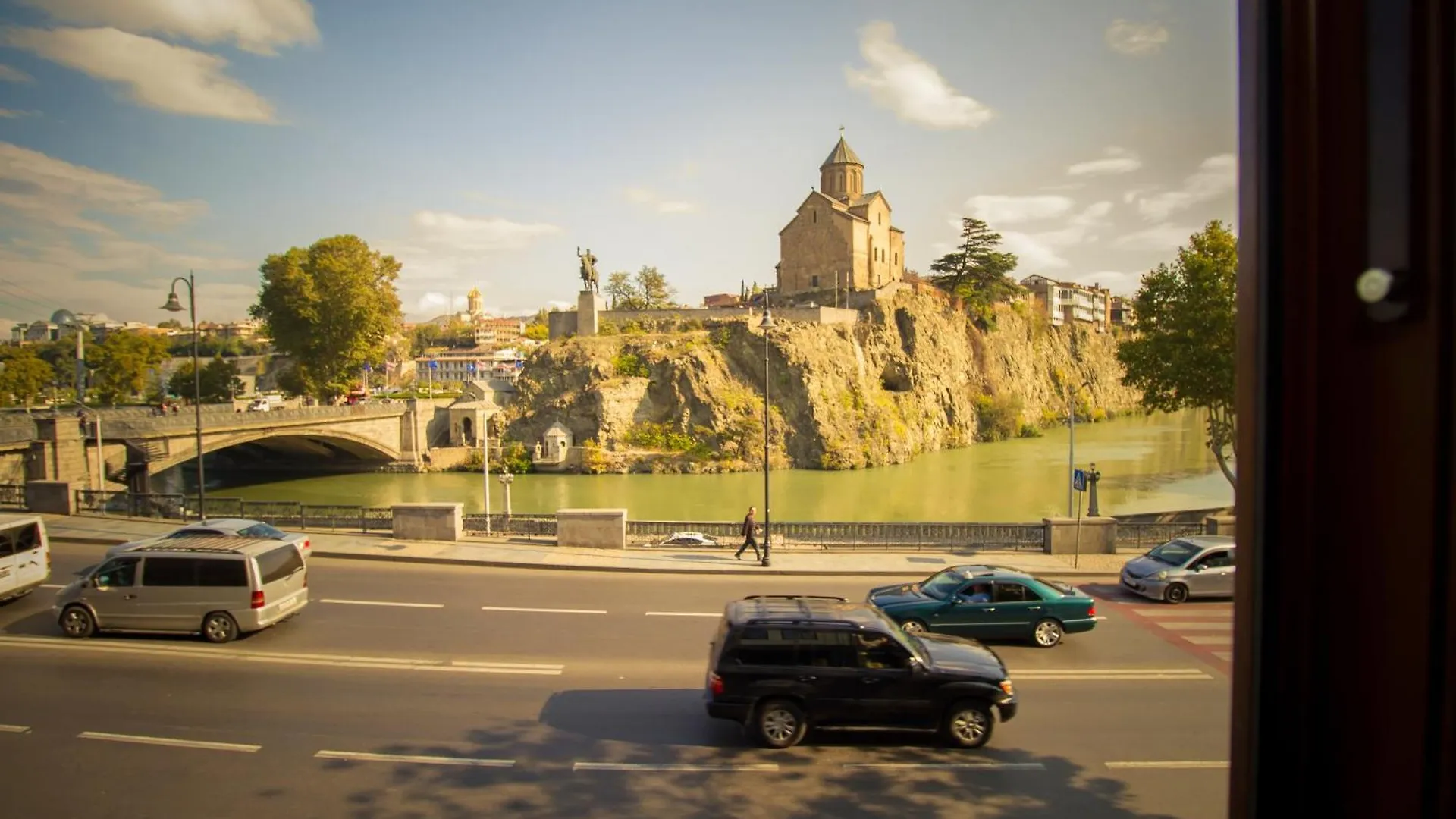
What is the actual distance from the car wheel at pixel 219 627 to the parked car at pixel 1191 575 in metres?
15.7

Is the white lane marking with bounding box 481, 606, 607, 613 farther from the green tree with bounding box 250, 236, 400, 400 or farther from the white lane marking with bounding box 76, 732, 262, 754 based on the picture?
the green tree with bounding box 250, 236, 400, 400

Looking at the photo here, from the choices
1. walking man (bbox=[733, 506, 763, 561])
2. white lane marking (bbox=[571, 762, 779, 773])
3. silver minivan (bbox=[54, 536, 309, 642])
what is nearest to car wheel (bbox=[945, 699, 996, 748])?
white lane marking (bbox=[571, 762, 779, 773])

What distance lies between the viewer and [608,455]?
50.1 m

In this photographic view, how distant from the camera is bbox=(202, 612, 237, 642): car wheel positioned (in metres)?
11.4

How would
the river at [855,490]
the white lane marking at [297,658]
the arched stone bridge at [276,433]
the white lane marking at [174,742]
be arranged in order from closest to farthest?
the white lane marking at [174,742], the white lane marking at [297,658], the arched stone bridge at [276,433], the river at [855,490]

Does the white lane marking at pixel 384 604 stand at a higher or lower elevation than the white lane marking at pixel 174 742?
lower

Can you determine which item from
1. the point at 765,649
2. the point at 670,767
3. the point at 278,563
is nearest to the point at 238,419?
the point at 278,563

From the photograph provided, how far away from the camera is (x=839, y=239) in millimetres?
65812

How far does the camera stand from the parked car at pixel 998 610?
38.1ft

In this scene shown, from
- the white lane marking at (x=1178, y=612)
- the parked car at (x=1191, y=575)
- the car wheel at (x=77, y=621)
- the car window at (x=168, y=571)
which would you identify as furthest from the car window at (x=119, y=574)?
the parked car at (x=1191, y=575)

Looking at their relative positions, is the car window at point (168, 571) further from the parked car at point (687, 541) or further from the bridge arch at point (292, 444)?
the bridge arch at point (292, 444)

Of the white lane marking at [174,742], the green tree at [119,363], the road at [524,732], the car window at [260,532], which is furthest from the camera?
the green tree at [119,363]

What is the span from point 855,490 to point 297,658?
116 feet

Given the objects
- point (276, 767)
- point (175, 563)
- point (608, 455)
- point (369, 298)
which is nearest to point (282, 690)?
point (276, 767)
